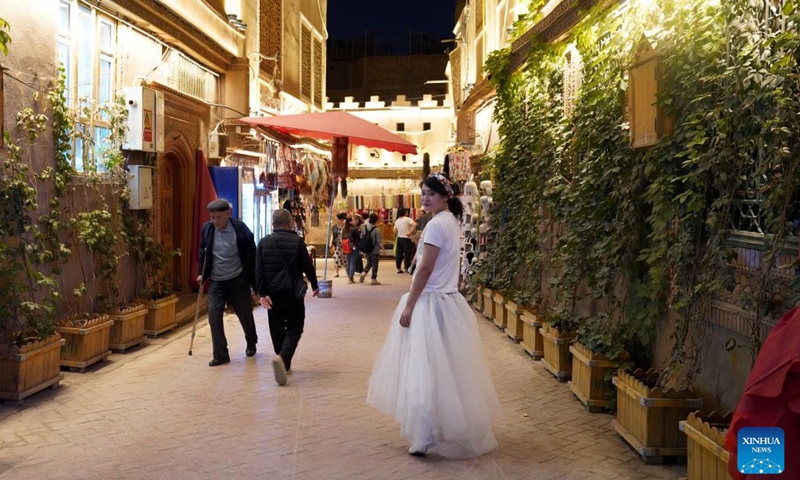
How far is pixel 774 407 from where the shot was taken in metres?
2.91

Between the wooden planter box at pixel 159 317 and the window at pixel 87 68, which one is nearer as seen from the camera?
the window at pixel 87 68

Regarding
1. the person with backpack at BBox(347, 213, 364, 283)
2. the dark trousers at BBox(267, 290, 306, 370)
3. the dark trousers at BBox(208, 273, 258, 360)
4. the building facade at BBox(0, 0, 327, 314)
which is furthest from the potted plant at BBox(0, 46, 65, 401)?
the person with backpack at BBox(347, 213, 364, 283)

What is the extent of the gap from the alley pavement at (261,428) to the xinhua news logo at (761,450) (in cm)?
225

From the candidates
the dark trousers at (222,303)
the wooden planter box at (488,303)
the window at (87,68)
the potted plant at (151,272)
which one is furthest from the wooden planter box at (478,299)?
the window at (87,68)

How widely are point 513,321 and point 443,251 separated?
544 centimetres

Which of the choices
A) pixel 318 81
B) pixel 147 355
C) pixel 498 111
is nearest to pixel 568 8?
pixel 498 111

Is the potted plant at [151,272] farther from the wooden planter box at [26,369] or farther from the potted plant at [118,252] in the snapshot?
the wooden planter box at [26,369]

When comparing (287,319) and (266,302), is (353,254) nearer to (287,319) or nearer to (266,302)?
(287,319)

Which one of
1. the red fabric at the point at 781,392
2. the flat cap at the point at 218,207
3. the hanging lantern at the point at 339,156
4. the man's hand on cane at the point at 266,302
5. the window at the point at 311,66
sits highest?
the window at the point at 311,66

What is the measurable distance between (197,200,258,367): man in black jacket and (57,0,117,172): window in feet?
5.68

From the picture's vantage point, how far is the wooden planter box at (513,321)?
10.5 metres

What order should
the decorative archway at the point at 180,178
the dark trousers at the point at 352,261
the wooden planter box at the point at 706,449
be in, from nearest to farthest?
the wooden planter box at the point at 706,449 < the decorative archway at the point at 180,178 < the dark trousers at the point at 352,261

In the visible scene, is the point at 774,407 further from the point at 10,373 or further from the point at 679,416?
the point at 10,373

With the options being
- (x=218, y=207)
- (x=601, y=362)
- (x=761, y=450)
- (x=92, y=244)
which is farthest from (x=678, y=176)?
(x=92, y=244)
